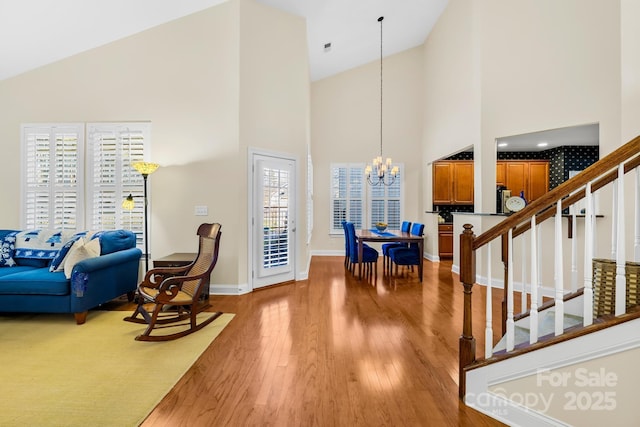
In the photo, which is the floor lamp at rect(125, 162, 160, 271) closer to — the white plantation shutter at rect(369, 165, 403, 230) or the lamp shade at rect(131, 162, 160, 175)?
the lamp shade at rect(131, 162, 160, 175)

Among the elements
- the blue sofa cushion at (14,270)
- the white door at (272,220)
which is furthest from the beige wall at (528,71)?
the blue sofa cushion at (14,270)

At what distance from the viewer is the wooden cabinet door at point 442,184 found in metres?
6.94

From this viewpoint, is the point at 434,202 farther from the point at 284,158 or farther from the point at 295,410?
the point at 295,410

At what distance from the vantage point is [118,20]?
154 inches

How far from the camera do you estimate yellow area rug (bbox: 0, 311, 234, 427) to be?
69.8 inches

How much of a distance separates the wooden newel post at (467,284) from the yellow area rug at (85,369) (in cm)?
195

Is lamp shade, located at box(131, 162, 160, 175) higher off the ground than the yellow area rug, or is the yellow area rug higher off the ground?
lamp shade, located at box(131, 162, 160, 175)

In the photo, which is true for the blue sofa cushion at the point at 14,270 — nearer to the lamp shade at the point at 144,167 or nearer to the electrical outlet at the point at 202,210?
the lamp shade at the point at 144,167

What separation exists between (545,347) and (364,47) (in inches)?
257

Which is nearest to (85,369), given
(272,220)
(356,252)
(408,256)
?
(272,220)

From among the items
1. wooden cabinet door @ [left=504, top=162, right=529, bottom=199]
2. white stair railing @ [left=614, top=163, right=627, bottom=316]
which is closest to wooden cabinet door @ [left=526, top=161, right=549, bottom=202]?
wooden cabinet door @ [left=504, top=162, right=529, bottom=199]

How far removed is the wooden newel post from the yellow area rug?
1949 millimetres

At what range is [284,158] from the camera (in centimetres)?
471

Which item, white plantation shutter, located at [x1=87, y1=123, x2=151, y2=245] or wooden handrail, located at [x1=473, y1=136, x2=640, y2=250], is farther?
white plantation shutter, located at [x1=87, y1=123, x2=151, y2=245]
